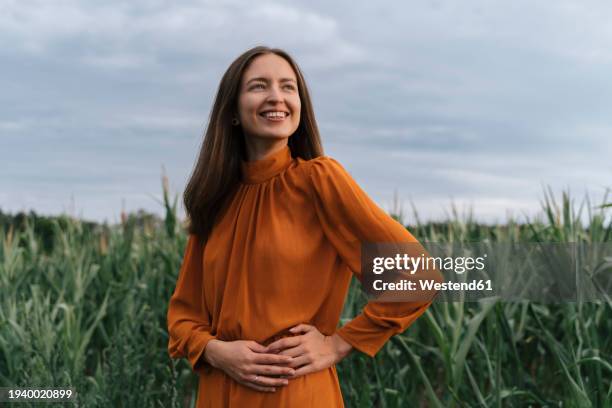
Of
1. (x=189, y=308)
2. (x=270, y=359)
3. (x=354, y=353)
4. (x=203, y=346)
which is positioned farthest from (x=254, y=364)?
(x=354, y=353)

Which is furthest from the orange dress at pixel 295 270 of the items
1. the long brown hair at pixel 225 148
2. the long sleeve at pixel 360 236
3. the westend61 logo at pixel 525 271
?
the westend61 logo at pixel 525 271

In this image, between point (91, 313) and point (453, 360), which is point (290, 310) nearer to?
point (453, 360)

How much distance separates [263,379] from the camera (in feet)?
5.49

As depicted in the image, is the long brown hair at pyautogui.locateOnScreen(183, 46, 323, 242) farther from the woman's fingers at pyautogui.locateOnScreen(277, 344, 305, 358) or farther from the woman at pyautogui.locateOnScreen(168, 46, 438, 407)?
the woman's fingers at pyautogui.locateOnScreen(277, 344, 305, 358)

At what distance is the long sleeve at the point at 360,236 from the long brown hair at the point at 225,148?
26 centimetres

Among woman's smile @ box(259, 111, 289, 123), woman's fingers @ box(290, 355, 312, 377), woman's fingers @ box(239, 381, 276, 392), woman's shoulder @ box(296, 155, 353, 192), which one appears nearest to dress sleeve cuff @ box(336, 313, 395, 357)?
woman's fingers @ box(290, 355, 312, 377)

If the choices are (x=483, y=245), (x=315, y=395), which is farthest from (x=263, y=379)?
(x=483, y=245)

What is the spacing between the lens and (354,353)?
3.36m

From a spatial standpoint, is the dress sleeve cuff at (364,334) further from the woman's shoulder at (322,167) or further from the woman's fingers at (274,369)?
the woman's shoulder at (322,167)

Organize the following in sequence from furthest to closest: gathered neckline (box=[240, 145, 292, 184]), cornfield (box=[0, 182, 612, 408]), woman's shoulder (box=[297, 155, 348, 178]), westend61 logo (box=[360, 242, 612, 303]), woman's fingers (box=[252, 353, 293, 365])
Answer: westend61 logo (box=[360, 242, 612, 303])
cornfield (box=[0, 182, 612, 408])
gathered neckline (box=[240, 145, 292, 184])
woman's shoulder (box=[297, 155, 348, 178])
woman's fingers (box=[252, 353, 293, 365])

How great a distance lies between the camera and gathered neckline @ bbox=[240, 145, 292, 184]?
6.15ft

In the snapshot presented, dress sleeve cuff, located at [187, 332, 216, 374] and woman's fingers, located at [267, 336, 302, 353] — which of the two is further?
dress sleeve cuff, located at [187, 332, 216, 374]

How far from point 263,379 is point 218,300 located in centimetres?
27

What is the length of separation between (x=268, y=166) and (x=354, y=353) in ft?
5.64
